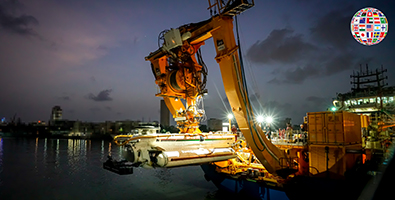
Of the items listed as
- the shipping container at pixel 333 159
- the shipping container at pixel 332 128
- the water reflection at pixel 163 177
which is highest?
the shipping container at pixel 332 128

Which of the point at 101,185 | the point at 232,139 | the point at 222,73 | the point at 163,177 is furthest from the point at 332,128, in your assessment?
the point at 101,185

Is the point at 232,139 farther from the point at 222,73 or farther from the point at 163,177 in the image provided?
the point at 163,177

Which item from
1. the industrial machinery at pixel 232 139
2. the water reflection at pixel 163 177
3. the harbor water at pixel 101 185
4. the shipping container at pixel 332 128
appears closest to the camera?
the industrial machinery at pixel 232 139

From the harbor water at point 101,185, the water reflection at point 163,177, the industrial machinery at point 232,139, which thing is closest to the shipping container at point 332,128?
the industrial machinery at point 232,139

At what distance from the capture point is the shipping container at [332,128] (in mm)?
11750

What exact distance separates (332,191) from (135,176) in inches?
809

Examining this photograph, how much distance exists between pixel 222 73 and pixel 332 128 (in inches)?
247

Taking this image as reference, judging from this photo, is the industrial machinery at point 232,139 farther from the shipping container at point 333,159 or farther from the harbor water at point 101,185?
the harbor water at point 101,185

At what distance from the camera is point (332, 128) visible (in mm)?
12008

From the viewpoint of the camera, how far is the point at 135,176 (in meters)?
26.3

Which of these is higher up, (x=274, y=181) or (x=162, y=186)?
(x=274, y=181)

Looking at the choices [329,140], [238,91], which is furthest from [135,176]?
[329,140]

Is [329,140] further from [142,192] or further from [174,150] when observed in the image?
[142,192]

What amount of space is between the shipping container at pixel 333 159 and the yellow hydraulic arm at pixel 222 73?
1558 millimetres
